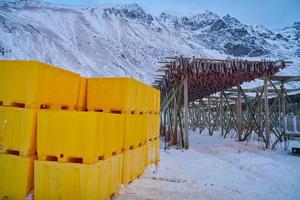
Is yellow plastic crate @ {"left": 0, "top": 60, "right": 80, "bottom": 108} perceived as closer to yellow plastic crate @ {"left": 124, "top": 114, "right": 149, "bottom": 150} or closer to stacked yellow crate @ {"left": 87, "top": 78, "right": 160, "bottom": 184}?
stacked yellow crate @ {"left": 87, "top": 78, "right": 160, "bottom": 184}

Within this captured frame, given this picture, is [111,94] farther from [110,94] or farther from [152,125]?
[152,125]

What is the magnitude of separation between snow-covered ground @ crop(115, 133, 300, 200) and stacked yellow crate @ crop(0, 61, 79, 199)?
1452 millimetres

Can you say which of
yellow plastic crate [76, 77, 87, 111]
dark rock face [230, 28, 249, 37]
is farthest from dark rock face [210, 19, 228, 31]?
yellow plastic crate [76, 77, 87, 111]

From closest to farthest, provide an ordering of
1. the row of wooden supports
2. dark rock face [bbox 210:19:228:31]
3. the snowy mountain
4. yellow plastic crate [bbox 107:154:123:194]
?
yellow plastic crate [bbox 107:154:123:194], the row of wooden supports, the snowy mountain, dark rock face [bbox 210:19:228:31]

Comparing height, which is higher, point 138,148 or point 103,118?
point 103,118

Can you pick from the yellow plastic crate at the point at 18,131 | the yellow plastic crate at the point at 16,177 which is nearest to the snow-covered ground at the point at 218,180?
the yellow plastic crate at the point at 16,177

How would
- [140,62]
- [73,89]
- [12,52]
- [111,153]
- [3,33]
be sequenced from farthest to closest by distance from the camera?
[140,62] → [3,33] → [12,52] → [73,89] → [111,153]

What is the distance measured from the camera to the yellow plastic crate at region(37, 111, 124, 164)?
15.2 ft

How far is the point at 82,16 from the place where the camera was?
315 ft

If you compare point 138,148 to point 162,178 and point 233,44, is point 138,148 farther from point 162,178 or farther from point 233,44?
point 233,44

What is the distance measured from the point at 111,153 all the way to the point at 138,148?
1587 mm

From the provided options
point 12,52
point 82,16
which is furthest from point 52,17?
point 12,52

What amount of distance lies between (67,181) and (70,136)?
0.59m

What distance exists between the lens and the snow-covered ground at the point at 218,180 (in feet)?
19.9
